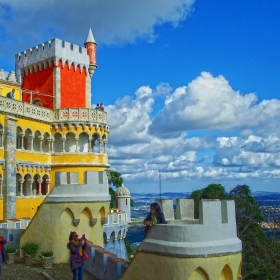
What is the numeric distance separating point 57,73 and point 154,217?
2517cm

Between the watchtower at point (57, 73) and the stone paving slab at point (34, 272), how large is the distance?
1946 centimetres

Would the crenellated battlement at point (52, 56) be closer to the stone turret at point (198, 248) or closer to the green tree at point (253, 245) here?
the green tree at point (253, 245)

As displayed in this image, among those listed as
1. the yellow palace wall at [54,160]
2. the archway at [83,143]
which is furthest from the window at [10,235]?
the archway at [83,143]

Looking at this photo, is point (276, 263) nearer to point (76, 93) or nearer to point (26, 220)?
point (26, 220)

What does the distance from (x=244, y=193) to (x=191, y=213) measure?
104 ft

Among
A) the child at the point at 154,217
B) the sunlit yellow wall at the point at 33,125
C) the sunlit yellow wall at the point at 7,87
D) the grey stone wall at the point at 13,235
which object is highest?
the sunlit yellow wall at the point at 7,87

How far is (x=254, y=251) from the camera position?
106ft

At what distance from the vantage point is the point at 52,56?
110 feet

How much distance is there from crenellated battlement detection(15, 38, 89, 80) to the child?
25.2m

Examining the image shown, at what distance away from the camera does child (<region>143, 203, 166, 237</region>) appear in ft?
34.2

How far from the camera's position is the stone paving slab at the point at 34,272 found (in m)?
13.6

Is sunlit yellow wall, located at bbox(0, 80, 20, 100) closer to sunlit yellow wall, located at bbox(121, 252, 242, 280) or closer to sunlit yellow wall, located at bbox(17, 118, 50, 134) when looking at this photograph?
sunlit yellow wall, located at bbox(17, 118, 50, 134)

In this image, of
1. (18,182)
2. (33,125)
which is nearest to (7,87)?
(33,125)

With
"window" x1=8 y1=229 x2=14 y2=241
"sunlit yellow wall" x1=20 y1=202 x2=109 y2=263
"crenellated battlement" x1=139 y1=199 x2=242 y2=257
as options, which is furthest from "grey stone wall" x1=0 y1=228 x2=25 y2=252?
"crenellated battlement" x1=139 y1=199 x2=242 y2=257
